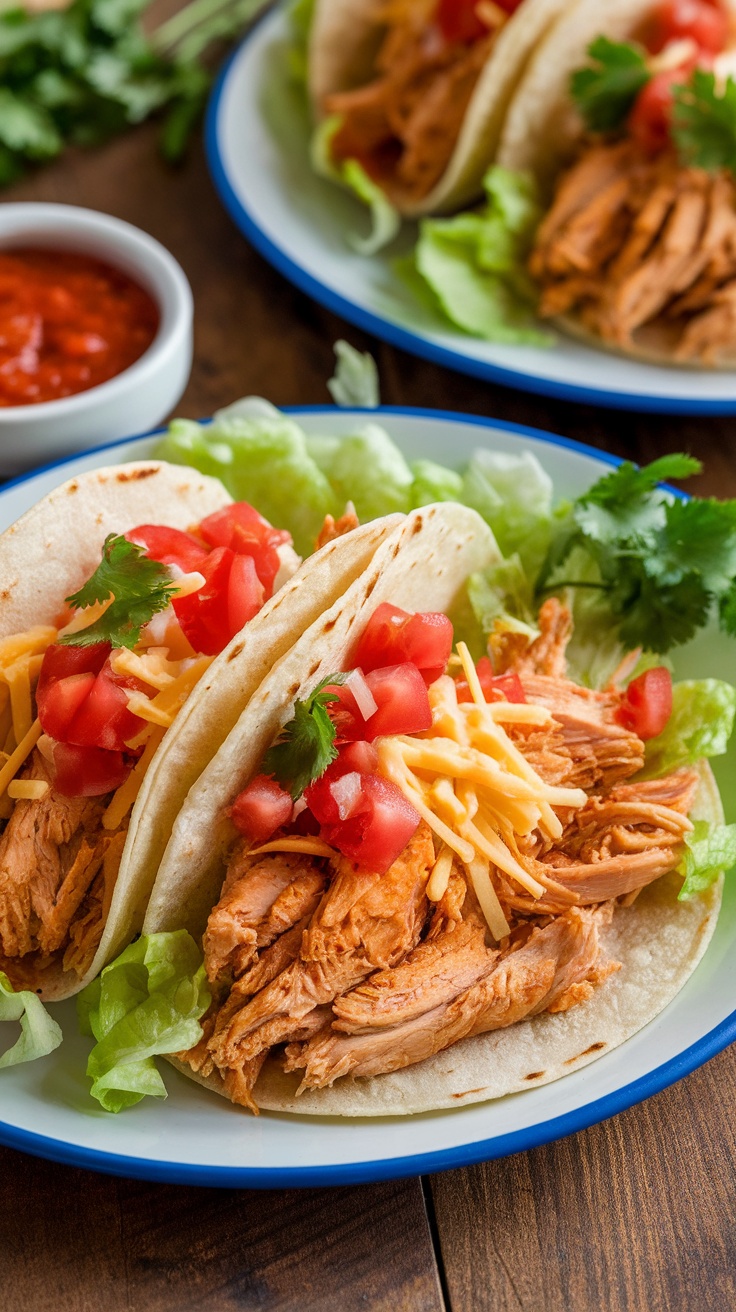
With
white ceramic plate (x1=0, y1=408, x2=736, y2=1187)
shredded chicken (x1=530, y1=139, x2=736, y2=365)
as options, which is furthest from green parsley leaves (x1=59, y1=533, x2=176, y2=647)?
shredded chicken (x1=530, y1=139, x2=736, y2=365)

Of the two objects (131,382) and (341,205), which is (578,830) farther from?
(341,205)

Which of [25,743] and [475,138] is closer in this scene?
[25,743]

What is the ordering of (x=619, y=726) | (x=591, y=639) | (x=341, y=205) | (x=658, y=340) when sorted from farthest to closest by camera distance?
(x=341, y=205), (x=658, y=340), (x=591, y=639), (x=619, y=726)

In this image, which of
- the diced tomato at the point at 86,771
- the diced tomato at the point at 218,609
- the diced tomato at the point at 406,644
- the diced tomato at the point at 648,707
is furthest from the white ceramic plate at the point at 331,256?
the diced tomato at the point at 86,771

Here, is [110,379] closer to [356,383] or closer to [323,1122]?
[356,383]

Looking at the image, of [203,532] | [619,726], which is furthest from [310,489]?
[619,726]

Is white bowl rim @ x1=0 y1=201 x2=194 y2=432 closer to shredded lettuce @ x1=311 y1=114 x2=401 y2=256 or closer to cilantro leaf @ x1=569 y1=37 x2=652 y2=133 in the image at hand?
shredded lettuce @ x1=311 y1=114 x2=401 y2=256

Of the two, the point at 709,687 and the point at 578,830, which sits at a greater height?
the point at 709,687

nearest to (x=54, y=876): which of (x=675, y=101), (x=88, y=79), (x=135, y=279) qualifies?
(x=135, y=279)
